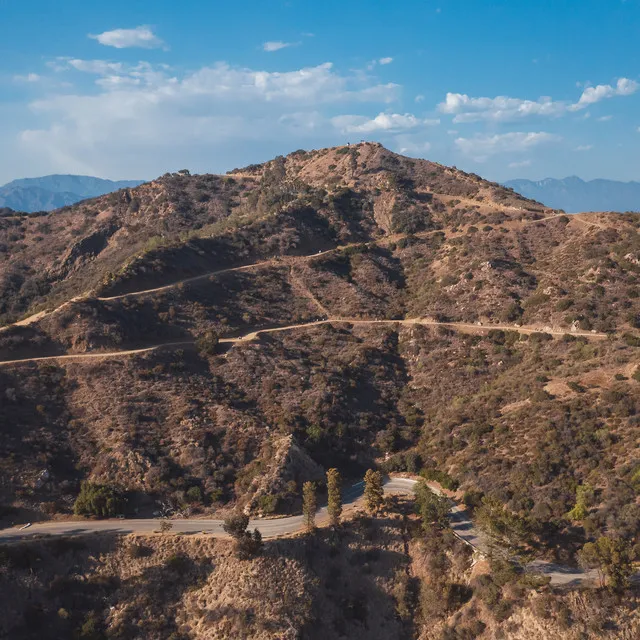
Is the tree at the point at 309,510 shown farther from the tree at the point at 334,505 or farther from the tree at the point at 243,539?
the tree at the point at 243,539

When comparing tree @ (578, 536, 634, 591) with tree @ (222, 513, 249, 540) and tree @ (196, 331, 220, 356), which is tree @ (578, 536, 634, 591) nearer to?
tree @ (222, 513, 249, 540)

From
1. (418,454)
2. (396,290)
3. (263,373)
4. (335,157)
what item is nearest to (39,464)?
(263,373)

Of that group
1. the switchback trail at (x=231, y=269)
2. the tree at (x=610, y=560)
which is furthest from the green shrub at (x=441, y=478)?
the switchback trail at (x=231, y=269)

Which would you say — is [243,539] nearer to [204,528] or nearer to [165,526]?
[204,528]

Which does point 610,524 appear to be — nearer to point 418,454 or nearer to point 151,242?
point 418,454

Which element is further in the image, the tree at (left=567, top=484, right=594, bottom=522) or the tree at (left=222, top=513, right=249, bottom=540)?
the tree at (left=222, top=513, right=249, bottom=540)

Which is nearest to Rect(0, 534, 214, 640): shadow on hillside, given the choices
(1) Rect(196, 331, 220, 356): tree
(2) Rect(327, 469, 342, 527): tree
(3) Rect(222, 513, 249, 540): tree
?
(3) Rect(222, 513, 249, 540): tree

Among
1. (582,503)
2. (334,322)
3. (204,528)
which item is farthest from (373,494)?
(334,322)
